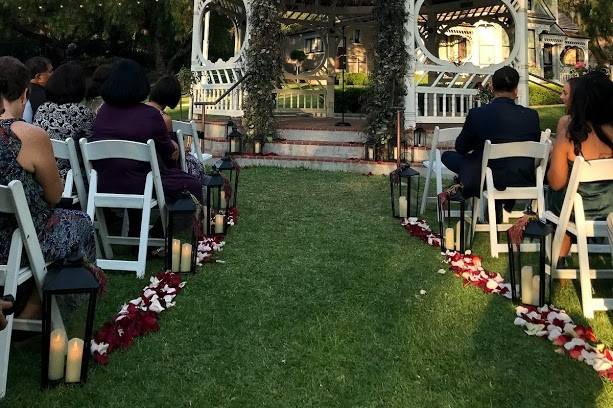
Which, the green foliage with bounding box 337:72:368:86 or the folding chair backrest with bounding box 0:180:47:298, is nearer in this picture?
the folding chair backrest with bounding box 0:180:47:298

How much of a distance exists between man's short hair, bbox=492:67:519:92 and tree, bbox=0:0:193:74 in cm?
1915

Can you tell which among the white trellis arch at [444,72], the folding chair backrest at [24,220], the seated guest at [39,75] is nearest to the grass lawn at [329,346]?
the folding chair backrest at [24,220]

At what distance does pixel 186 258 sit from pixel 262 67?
6.07 meters

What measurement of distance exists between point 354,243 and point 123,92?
211 cm

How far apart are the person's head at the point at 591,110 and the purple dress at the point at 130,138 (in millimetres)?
2646

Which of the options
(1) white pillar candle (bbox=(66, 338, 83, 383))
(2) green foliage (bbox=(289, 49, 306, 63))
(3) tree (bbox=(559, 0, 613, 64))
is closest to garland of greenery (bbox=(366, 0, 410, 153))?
(1) white pillar candle (bbox=(66, 338, 83, 383))

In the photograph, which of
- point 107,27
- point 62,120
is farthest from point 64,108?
point 107,27

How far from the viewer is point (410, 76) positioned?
870 centimetres

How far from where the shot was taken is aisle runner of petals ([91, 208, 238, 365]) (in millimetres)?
2639

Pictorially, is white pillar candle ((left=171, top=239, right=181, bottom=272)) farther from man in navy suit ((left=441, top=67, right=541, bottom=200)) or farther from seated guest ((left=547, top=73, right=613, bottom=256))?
seated guest ((left=547, top=73, right=613, bottom=256))

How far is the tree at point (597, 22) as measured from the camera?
29250 mm

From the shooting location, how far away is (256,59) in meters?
9.14

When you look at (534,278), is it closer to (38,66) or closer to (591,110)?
(591,110)

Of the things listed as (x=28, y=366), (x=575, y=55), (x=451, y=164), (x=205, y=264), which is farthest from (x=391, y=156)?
(x=575, y=55)
